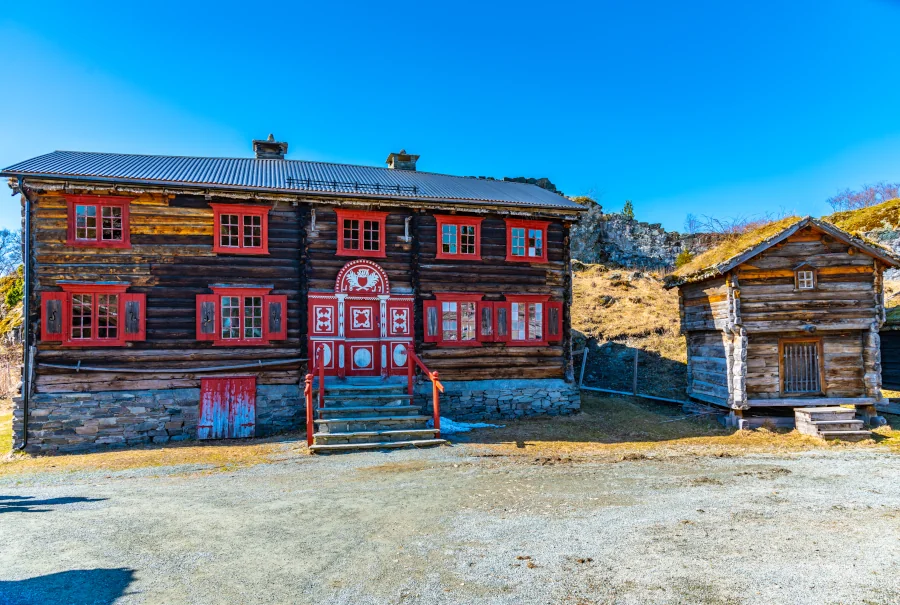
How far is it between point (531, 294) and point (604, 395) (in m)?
5.74

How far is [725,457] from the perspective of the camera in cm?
1216

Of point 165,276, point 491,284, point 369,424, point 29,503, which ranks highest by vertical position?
point 165,276

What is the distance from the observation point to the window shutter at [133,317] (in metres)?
14.5

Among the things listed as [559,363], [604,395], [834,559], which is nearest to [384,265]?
[559,363]

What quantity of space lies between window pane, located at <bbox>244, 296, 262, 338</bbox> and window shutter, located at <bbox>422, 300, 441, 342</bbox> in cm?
484

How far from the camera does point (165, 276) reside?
14.9 metres

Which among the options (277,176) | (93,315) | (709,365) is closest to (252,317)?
(93,315)

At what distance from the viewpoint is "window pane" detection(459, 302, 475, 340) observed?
56.0 ft

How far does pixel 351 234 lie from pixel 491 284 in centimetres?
471

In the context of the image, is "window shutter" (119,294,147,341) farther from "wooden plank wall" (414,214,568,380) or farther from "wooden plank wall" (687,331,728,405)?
"wooden plank wall" (687,331,728,405)

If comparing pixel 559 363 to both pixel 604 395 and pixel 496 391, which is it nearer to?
pixel 496 391

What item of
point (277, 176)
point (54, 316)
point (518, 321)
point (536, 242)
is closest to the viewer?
point (54, 316)

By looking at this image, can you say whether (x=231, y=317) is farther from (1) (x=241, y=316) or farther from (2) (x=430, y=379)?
(2) (x=430, y=379)

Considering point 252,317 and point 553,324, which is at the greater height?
point 252,317
